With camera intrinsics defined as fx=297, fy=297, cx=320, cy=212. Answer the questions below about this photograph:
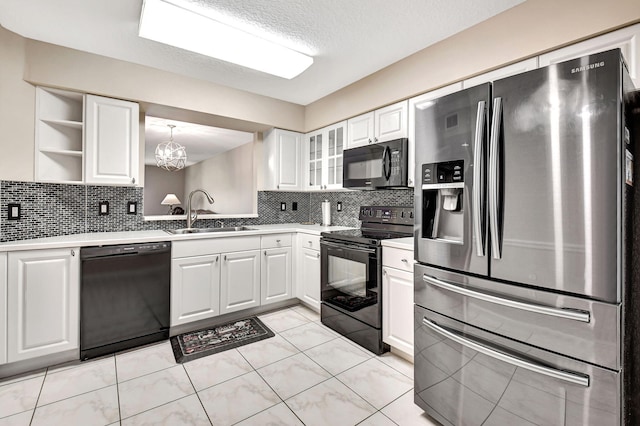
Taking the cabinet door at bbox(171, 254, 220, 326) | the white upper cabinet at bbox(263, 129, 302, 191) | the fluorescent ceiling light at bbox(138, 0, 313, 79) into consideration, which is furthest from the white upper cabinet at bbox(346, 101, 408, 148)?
the cabinet door at bbox(171, 254, 220, 326)

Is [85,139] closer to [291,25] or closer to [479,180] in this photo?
[291,25]

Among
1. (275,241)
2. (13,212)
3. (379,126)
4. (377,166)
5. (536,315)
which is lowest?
(536,315)

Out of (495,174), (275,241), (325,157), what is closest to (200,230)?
(275,241)

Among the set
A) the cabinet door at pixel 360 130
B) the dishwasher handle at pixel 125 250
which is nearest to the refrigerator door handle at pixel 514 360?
the cabinet door at pixel 360 130

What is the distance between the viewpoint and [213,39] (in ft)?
7.00

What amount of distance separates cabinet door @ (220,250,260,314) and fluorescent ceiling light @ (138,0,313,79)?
5.78 ft

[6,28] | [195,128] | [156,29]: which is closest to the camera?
[156,29]

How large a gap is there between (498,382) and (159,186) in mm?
8358

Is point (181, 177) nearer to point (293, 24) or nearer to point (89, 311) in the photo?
point (89, 311)

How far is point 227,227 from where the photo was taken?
11.4ft

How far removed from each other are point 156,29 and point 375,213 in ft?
7.64

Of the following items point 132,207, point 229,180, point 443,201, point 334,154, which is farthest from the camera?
point 229,180

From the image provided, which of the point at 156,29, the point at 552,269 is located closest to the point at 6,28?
the point at 156,29

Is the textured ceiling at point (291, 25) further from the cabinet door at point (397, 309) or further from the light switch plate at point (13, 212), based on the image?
the cabinet door at point (397, 309)
